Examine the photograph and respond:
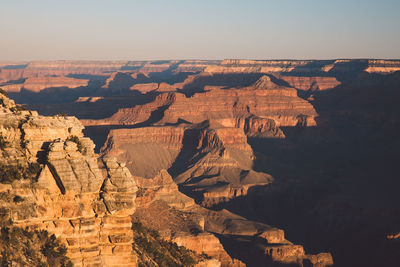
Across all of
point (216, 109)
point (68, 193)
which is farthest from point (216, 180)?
point (68, 193)

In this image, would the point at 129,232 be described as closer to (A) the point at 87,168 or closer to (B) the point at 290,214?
(A) the point at 87,168

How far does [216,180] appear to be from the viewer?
126 m

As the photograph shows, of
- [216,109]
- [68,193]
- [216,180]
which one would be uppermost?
[68,193]

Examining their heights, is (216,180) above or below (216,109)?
below

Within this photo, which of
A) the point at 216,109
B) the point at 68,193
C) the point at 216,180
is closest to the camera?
the point at 68,193

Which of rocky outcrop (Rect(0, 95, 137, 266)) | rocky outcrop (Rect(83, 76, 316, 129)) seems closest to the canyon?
rocky outcrop (Rect(0, 95, 137, 266))

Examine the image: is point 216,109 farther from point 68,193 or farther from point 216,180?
point 68,193

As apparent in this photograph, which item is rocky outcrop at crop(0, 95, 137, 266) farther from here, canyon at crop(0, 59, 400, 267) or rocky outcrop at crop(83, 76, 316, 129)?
rocky outcrop at crop(83, 76, 316, 129)

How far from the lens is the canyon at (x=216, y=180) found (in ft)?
69.8

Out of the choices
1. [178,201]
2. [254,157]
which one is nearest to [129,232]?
[178,201]

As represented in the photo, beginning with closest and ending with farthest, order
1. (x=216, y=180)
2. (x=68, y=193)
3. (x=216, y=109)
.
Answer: (x=68, y=193)
(x=216, y=180)
(x=216, y=109)

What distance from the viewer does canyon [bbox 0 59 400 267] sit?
21281 mm

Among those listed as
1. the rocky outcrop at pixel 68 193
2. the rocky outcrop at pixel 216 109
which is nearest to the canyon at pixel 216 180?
the rocky outcrop at pixel 68 193

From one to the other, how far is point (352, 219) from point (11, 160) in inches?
3513
